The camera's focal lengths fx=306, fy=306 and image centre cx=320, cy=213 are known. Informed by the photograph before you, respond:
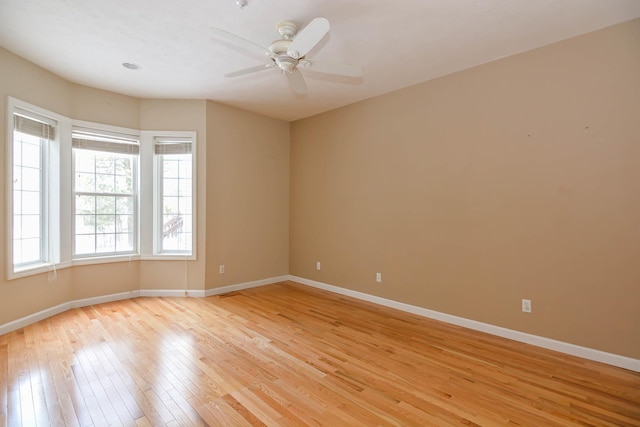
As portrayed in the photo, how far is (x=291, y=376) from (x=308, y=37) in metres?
2.53

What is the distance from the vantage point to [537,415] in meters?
1.96

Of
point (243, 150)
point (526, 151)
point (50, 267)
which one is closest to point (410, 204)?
point (526, 151)

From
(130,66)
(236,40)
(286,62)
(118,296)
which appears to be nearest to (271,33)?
(286,62)

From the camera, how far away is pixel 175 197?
177 inches

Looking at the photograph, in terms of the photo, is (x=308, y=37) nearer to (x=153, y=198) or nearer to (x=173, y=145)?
(x=173, y=145)

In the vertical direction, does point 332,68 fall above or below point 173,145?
above

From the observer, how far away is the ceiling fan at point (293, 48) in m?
2.14

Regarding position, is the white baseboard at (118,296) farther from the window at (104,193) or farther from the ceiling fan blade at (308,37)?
the ceiling fan blade at (308,37)

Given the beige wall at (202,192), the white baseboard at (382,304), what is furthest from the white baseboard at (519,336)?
the beige wall at (202,192)

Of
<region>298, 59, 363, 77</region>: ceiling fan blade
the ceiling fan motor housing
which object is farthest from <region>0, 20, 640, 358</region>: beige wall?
the ceiling fan motor housing

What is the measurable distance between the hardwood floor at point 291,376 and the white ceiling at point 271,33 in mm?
2842

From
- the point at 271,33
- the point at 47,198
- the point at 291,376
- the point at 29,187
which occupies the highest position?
the point at 271,33

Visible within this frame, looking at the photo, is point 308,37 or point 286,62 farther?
point 286,62

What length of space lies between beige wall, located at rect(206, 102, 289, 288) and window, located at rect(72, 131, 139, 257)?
3.54ft
